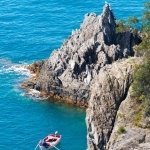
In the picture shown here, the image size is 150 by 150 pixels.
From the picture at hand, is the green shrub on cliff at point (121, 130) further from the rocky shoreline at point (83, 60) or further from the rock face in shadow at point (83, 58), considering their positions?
the rock face in shadow at point (83, 58)

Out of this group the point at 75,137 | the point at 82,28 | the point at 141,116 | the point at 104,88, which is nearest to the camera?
the point at 141,116

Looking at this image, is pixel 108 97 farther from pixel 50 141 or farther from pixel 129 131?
pixel 50 141

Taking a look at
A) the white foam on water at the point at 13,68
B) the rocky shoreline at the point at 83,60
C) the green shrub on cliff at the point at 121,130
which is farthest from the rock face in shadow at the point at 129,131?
the white foam on water at the point at 13,68

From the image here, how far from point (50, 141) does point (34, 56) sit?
40768 mm

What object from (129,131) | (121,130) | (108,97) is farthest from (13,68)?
(129,131)

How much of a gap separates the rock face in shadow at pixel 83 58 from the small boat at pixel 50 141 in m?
14.0

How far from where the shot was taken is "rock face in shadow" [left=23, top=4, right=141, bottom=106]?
144875 mm

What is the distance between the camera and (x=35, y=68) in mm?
160000

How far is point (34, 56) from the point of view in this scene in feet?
551

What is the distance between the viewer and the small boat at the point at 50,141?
5113 inches

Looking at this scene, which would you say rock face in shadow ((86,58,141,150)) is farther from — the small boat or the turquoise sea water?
the small boat

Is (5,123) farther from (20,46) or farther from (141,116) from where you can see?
(141,116)

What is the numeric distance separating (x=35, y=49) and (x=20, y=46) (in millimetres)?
5030

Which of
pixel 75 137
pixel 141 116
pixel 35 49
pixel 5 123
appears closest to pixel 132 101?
pixel 141 116
